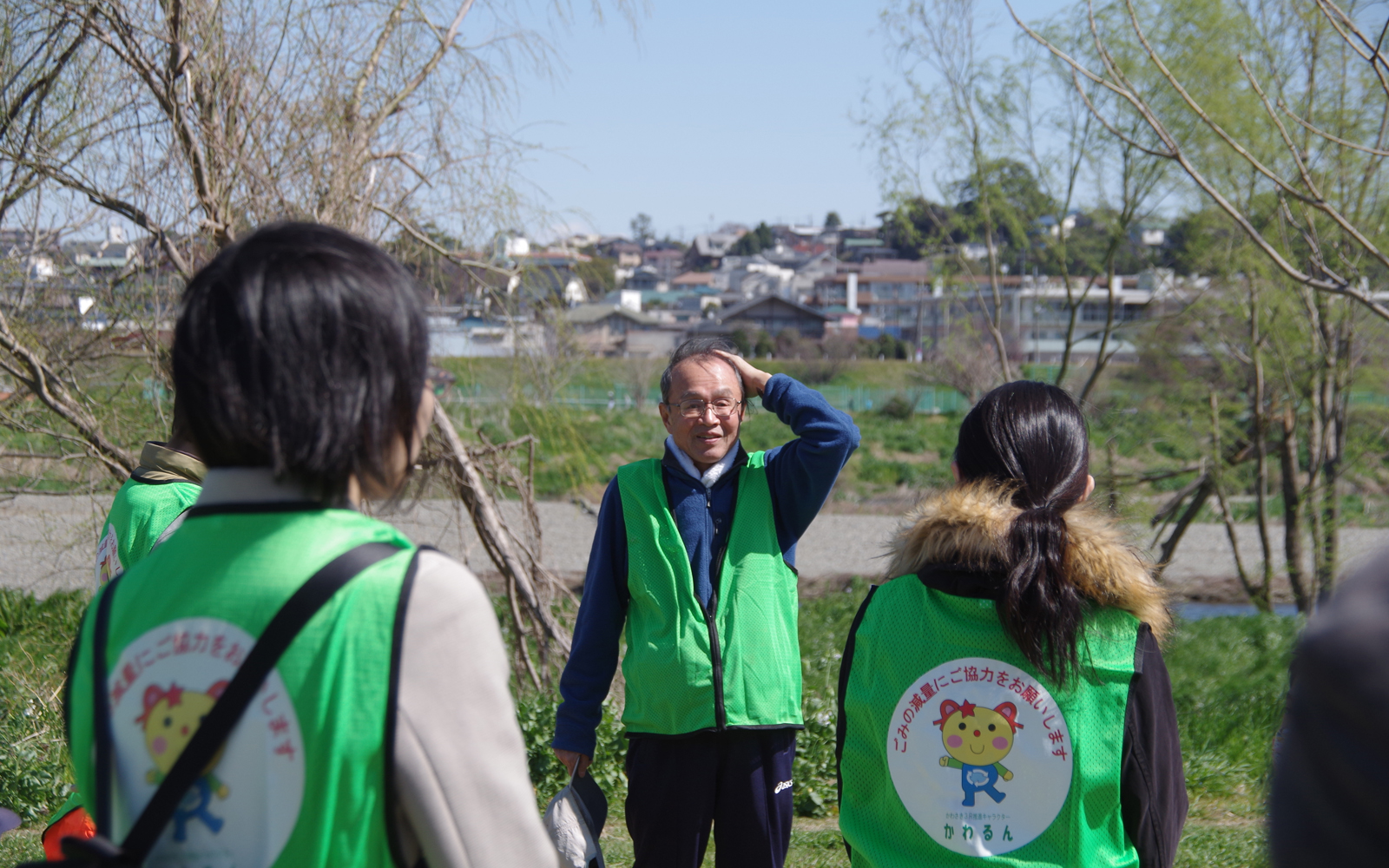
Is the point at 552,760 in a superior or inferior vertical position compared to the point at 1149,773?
inferior

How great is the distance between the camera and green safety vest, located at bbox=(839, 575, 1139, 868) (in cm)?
167

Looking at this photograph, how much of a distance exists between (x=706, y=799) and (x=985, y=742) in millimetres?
1125

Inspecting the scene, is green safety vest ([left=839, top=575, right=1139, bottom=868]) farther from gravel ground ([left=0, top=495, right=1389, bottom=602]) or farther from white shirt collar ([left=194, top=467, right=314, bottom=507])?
white shirt collar ([left=194, top=467, right=314, bottom=507])

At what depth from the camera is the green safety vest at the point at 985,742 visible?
1669 mm

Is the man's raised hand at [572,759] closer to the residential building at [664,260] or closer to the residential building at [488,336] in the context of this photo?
the residential building at [488,336]

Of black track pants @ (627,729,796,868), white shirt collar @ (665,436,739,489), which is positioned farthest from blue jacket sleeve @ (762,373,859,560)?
black track pants @ (627,729,796,868)

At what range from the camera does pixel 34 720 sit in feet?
15.9

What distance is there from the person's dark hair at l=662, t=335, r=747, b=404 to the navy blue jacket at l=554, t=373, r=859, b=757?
0.21m

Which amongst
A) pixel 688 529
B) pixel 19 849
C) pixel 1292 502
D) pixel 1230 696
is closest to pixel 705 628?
pixel 688 529

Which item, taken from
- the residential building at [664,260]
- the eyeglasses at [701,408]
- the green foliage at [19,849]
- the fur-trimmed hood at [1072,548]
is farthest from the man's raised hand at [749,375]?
the residential building at [664,260]

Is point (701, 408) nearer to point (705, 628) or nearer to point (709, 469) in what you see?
point (709, 469)

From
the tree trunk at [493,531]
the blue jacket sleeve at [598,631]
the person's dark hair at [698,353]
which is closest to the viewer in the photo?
the blue jacket sleeve at [598,631]

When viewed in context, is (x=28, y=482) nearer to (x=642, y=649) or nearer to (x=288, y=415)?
(x=642, y=649)

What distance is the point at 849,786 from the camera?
5.95ft
